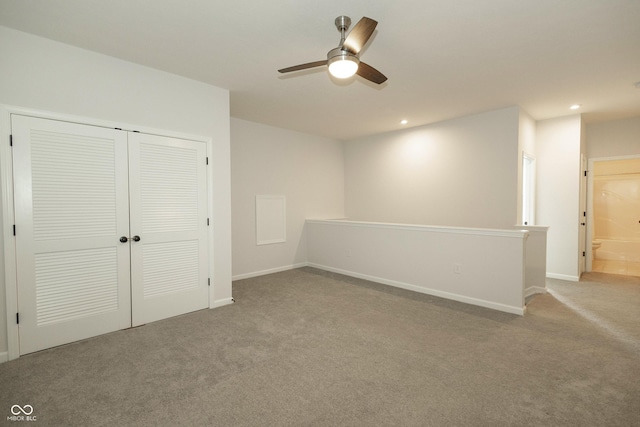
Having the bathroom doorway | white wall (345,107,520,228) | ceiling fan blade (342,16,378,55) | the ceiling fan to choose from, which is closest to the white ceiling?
the ceiling fan

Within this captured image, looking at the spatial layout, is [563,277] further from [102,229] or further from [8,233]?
[8,233]

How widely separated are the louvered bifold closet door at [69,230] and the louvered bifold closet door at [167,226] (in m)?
0.11

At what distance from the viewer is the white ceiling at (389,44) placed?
2184 mm

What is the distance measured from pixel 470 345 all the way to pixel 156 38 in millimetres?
3942

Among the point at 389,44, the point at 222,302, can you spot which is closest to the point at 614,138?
the point at 389,44

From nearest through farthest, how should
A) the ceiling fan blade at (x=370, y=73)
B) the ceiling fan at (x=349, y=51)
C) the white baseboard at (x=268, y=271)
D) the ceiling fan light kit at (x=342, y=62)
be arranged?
the ceiling fan at (x=349, y=51) < the ceiling fan light kit at (x=342, y=62) < the ceiling fan blade at (x=370, y=73) < the white baseboard at (x=268, y=271)

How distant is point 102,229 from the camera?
9.54ft

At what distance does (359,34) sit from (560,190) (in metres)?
4.99

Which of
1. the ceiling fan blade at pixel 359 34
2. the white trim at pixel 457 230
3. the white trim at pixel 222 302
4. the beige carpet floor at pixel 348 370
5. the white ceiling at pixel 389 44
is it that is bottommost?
the beige carpet floor at pixel 348 370

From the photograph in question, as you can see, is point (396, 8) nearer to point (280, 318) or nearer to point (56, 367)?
point (280, 318)

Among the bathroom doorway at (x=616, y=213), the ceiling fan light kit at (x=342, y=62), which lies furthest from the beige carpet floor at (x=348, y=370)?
the bathroom doorway at (x=616, y=213)

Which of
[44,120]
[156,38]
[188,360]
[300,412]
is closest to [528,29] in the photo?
[156,38]

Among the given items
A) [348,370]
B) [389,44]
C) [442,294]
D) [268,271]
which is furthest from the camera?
[268,271]

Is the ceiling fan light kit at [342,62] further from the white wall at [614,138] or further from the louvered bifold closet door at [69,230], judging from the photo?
the white wall at [614,138]
